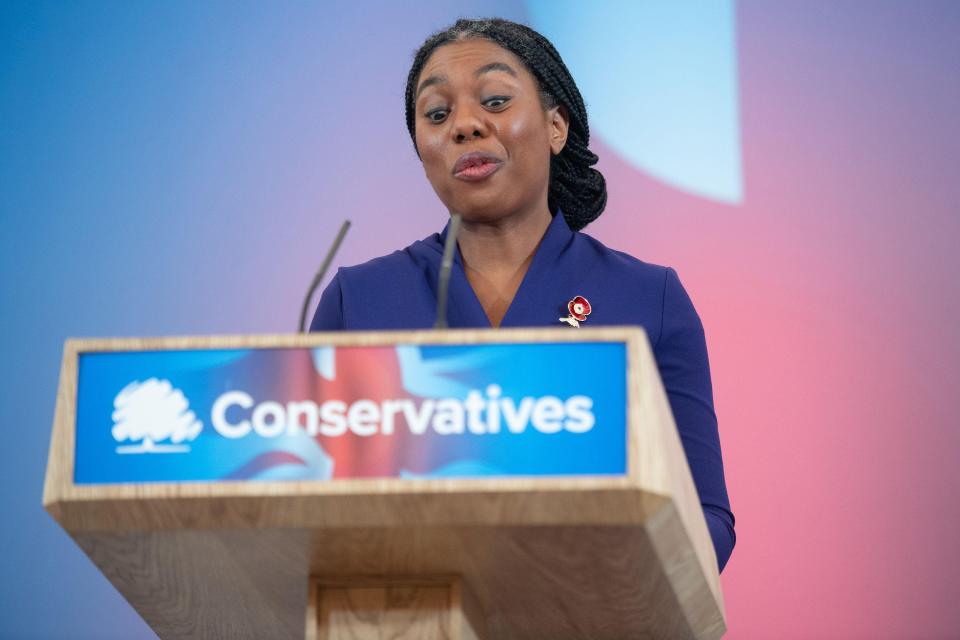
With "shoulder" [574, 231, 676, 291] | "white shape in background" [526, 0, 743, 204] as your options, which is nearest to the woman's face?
"shoulder" [574, 231, 676, 291]

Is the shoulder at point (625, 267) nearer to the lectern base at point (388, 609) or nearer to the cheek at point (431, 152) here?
the cheek at point (431, 152)

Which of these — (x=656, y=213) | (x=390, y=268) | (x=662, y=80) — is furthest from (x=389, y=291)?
(x=662, y=80)

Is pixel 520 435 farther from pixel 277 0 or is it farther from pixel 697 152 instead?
pixel 277 0

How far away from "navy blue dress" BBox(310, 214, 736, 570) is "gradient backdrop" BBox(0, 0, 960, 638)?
924 mm

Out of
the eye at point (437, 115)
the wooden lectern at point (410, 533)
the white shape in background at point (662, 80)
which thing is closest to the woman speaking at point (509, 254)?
the eye at point (437, 115)

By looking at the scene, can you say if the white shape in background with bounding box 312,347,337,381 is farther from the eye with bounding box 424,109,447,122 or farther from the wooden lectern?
the eye with bounding box 424,109,447,122

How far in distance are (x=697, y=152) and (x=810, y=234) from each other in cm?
26

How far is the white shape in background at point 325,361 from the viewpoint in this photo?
0.85m

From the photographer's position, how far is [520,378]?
83cm

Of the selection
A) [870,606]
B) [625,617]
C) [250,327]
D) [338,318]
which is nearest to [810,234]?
[870,606]

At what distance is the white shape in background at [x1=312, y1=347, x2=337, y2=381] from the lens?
853mm

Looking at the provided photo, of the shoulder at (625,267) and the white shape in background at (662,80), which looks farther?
the white shape in background at (662,80)

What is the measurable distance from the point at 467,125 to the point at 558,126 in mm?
242

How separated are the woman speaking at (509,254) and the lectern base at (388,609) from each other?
0.54 meters
